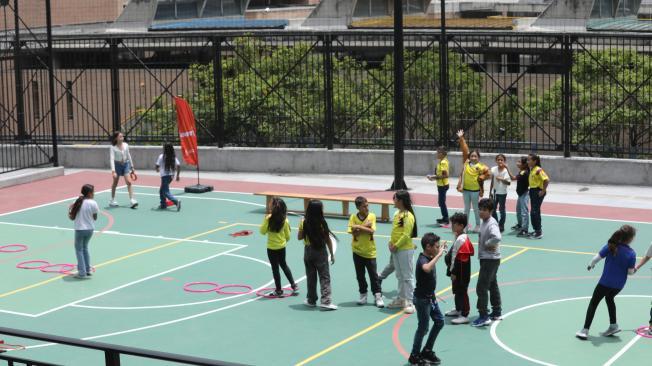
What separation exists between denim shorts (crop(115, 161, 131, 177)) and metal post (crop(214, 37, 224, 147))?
5.94 meters

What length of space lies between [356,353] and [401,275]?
2.18m

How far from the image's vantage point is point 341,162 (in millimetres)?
29672

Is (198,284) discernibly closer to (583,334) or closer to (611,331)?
(583,334)

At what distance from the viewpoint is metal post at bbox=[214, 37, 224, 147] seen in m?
30.6

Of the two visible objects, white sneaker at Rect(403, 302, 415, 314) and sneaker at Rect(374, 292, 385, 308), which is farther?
sneaker at Rect(374, 292, 385, 308)

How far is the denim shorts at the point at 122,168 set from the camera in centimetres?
2500

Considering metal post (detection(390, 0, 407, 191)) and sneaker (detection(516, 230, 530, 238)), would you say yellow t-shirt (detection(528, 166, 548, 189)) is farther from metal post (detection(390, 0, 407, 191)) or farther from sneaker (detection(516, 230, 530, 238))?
metal post (detection(390, 0, 407, 191))

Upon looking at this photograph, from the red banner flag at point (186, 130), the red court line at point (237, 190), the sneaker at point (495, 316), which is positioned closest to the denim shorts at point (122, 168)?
the red banner flag at point (186, 130)

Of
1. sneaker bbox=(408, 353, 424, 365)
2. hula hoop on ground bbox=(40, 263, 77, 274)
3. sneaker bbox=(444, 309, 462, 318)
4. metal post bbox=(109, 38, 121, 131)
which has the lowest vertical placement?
sneaker bbox=(408, 353, 424, 365)

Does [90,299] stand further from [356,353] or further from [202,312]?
[356,353]

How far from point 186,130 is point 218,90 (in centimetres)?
453

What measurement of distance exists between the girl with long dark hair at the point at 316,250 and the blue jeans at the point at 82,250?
13.2 ft

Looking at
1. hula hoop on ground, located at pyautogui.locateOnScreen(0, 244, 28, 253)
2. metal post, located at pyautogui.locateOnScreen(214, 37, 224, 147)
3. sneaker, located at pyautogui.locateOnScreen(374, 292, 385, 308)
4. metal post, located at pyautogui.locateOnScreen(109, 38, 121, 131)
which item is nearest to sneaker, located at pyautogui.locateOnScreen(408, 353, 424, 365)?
sneaker, located at pyautogui.locateOnScreen(374, 292, 385, 308)

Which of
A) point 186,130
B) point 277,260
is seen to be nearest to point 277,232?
point 277,260
